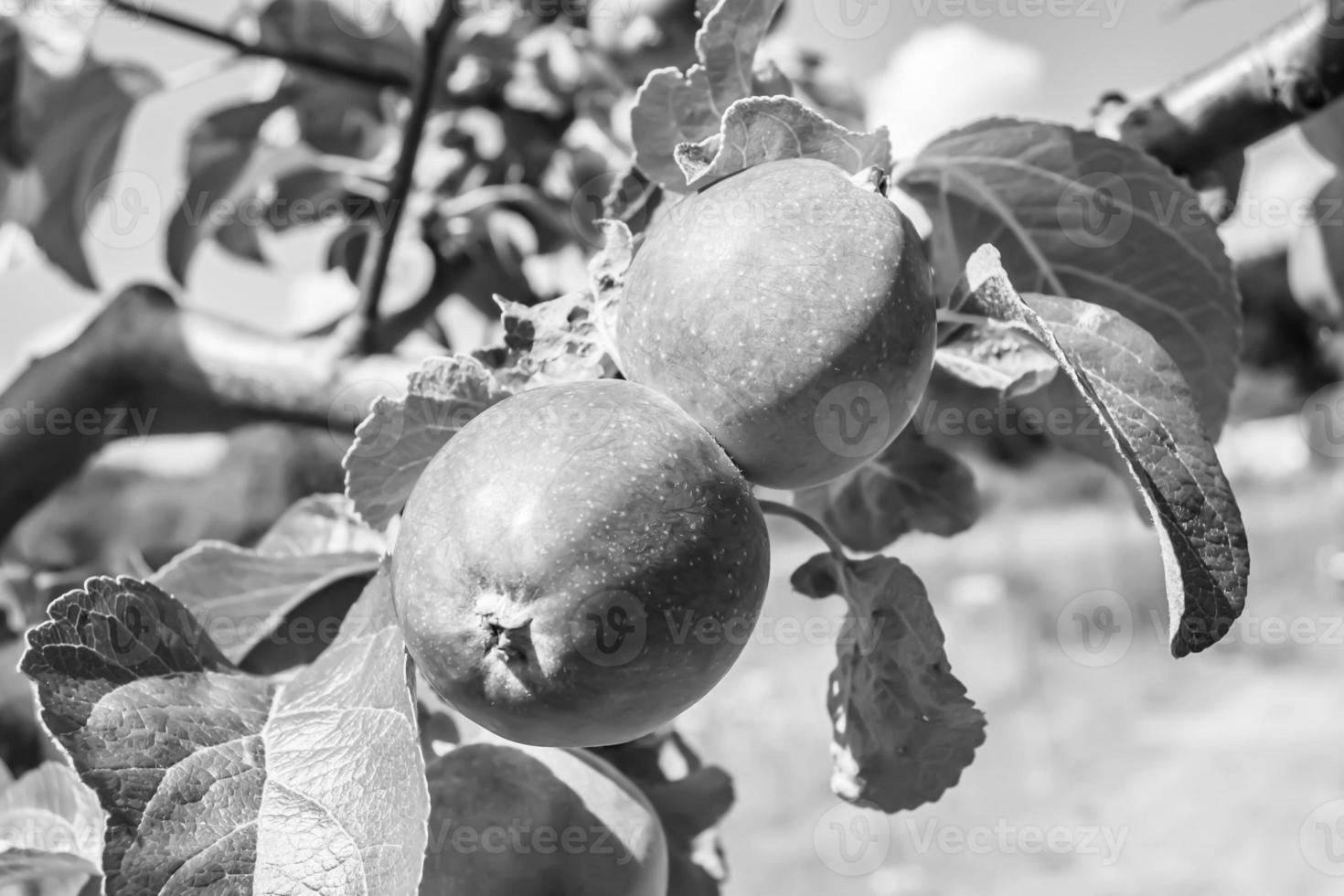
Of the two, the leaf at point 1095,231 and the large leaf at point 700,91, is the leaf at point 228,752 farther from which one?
the leaf at point 1095,231

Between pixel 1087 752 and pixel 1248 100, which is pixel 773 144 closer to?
pixel 1248 100

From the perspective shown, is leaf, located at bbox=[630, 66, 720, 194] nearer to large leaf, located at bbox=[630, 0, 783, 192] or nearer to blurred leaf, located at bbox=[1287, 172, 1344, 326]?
large leaf, located at bbox=[630, 0, 783, 192]

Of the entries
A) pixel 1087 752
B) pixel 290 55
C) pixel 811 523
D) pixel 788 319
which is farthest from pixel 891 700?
pixel 1087 752

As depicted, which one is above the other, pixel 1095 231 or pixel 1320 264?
pixel 1095 231

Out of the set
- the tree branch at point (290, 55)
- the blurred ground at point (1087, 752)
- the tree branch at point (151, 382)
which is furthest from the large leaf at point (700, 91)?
the blurred ground at point (1087, 752)

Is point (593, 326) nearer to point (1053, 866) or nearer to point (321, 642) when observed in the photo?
point (321, 642)

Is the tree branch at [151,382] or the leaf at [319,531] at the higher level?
the leaf at [319,531]

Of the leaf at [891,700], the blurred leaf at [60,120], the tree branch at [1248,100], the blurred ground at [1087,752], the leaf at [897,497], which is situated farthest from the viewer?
the blurred ground at [1087,752]
